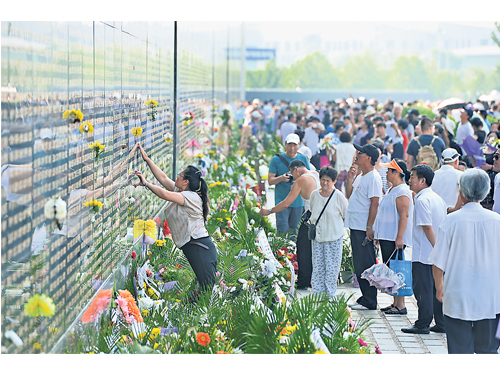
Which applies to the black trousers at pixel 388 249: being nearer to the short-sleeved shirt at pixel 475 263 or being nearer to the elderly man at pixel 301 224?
the elderly man at pixel 301 224

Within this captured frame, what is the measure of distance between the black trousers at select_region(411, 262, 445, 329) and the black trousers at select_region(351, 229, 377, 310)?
0.78 meters

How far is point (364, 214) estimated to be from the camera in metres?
6.58

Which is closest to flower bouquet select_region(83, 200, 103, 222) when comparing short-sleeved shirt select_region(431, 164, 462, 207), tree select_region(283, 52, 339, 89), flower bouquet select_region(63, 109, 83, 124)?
flower bouquet select_region(63, 109, 83, 124)

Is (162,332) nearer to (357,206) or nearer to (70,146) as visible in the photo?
(70,146)

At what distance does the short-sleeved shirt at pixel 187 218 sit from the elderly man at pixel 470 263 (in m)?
2.12

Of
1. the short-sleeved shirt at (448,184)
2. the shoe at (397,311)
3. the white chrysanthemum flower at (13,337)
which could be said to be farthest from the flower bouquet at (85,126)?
the short-sleeved shirt at (448,184)

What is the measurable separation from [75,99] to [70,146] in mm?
322

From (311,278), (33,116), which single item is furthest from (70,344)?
(311,278)

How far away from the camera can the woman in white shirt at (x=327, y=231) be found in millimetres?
6473

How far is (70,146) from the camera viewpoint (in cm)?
361

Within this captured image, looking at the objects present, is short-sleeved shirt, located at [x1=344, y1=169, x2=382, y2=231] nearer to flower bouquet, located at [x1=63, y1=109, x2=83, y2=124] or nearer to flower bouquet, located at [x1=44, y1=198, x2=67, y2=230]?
flower bouquet, located at [x1=63, y1=109, x2=83, y2=124]

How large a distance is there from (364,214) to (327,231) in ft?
1.57

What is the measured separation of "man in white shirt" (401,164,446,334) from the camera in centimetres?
555

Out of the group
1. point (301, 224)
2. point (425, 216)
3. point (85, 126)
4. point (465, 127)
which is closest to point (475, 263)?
point (425, 216)
